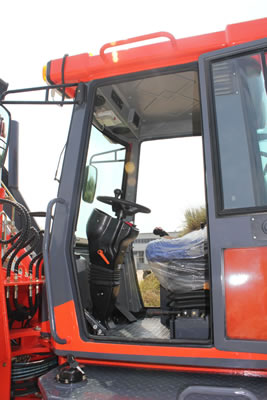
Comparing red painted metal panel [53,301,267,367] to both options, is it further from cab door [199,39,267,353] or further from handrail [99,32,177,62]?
handrail [99,32,177,62]

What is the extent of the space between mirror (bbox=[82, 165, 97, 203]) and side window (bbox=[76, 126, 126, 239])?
0.16 feet

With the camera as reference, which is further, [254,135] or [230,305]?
[254,135]

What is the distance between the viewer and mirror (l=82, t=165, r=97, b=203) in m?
2.56

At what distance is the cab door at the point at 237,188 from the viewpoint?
5.47 feet

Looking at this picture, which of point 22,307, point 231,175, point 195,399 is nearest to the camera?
point 195,399

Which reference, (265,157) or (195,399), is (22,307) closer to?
(195,399)

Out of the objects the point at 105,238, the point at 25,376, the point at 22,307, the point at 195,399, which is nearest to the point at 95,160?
the point at 105,238

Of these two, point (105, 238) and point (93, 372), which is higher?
point (105, 238)

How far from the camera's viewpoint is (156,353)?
1821mm

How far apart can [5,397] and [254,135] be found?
202cm

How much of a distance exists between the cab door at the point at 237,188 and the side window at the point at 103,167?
1126 mm

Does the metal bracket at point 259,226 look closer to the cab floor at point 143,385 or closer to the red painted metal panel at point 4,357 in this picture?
the cab floor at point 143,385

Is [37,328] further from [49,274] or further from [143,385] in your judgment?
[143,385]

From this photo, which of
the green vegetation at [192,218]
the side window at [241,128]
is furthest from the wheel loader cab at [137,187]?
the green vegetation at [192,218]
